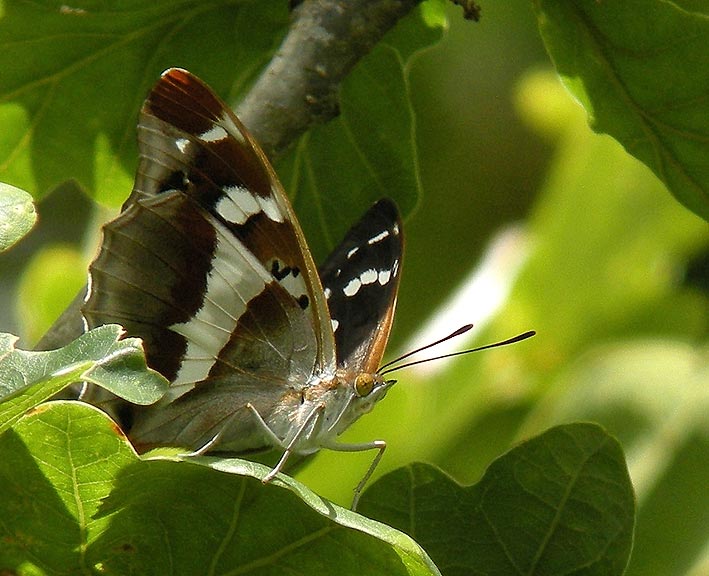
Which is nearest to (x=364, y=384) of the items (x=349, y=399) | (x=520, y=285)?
(x=349, y=399)

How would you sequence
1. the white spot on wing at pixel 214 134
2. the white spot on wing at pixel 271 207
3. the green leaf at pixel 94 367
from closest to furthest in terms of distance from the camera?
the green leaf at pixel 94 367, the white spot on wing at pixel 214 134, the white spot on wing at pixel 271 207

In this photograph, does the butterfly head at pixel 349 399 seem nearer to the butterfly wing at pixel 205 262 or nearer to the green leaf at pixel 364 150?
the butterfly wing at pixel 205 262

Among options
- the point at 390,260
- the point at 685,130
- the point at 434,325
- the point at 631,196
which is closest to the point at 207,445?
the point at 390,260

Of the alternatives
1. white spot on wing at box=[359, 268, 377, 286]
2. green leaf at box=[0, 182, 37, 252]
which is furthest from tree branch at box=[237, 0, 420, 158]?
green leaf at box=[0, 182, 37, 252]

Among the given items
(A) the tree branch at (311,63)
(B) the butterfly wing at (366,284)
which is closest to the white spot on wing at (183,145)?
(A) the tree branch at (311,63)

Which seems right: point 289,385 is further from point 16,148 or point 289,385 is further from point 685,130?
point 685,130

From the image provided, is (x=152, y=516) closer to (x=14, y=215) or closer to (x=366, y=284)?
(x=14, y=215)

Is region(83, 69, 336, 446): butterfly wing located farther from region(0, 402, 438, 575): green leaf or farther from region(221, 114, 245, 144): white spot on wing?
region(0, 402, 438, 575): green leaf
